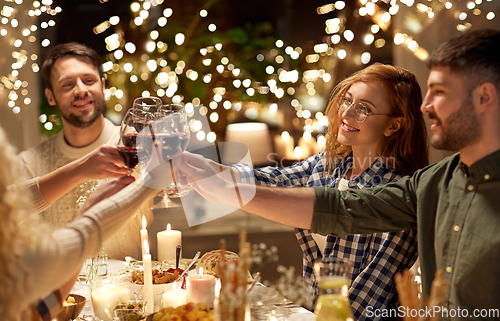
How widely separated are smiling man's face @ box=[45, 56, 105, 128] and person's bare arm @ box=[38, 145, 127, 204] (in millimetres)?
920

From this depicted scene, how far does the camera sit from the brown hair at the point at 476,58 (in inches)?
41.8

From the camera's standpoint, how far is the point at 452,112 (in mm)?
1087

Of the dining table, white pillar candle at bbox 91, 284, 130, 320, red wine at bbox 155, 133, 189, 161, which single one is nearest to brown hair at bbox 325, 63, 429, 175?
the dining table

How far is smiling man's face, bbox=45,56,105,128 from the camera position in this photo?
240cm

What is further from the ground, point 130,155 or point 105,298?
point 130,155

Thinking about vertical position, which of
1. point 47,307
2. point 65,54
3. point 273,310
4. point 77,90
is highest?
point 65,54

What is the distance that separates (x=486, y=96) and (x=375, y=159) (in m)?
0.68

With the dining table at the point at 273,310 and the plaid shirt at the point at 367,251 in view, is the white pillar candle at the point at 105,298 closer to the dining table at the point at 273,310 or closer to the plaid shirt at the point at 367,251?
the dining table at the point at 273,310

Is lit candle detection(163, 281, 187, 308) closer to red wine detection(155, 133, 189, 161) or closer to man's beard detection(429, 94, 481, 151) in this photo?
red wine detection(155, 133, 189, 161)

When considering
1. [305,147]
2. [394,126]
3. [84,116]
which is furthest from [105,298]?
[305,147]

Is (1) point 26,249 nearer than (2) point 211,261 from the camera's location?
Yes

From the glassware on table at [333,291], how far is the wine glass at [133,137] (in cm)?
63

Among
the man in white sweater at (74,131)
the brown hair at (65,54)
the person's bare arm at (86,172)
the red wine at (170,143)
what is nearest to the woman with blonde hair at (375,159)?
the red wine at (170,143)

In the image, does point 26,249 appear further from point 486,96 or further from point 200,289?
point 486,96
